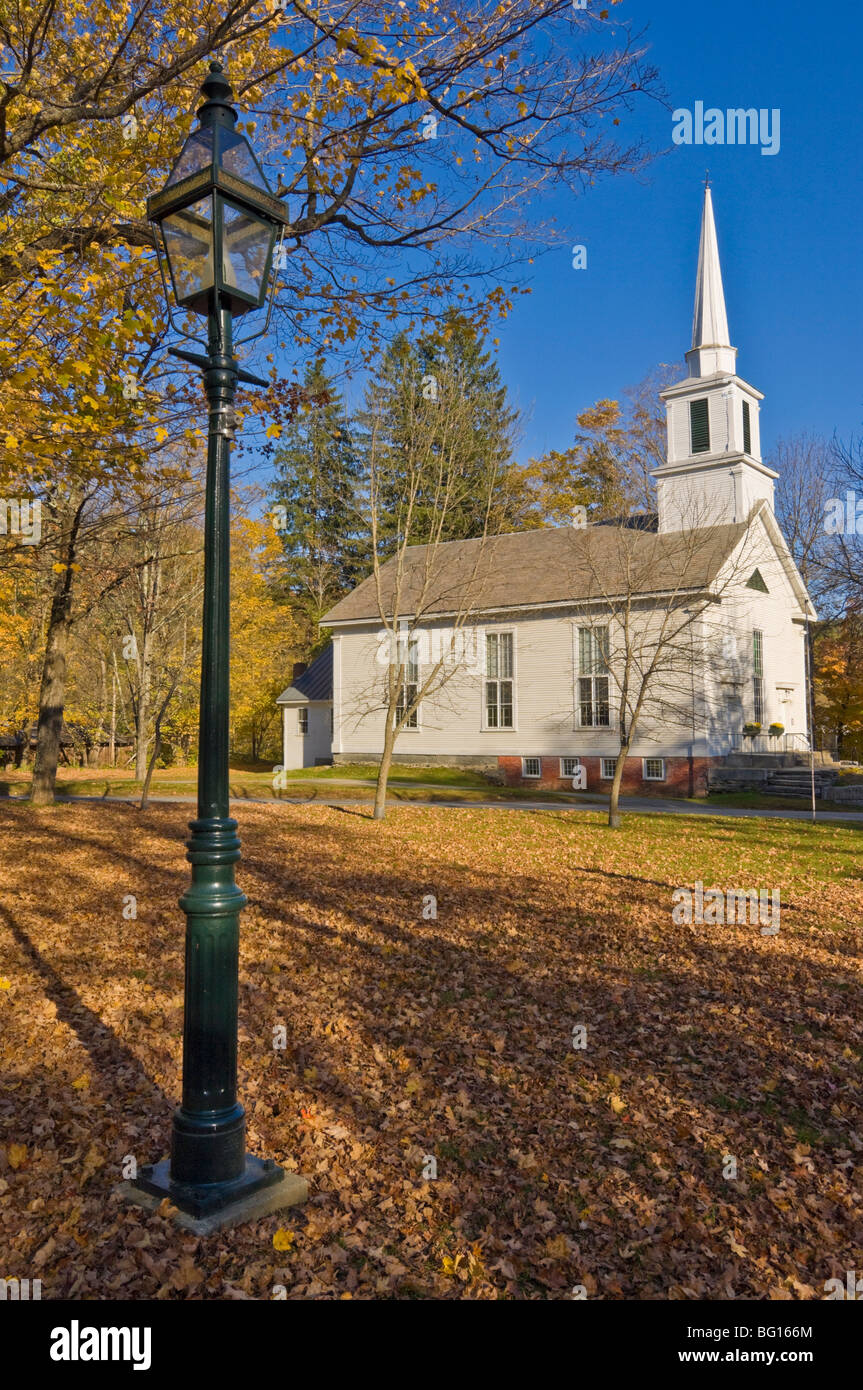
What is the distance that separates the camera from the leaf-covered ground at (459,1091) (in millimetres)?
3586

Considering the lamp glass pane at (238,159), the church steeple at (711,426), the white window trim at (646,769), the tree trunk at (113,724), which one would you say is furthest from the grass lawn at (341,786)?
the lamp glass pane at (238,159)

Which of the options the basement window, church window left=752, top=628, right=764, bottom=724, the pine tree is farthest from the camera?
the pine tree

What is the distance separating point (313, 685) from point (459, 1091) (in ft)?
100.0

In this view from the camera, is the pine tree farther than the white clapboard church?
Yes

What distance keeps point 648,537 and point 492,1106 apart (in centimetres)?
1910

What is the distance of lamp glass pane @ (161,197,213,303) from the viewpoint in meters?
4.00

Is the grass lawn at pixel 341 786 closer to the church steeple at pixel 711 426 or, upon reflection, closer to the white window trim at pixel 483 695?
the white window trim at pixel 483 695

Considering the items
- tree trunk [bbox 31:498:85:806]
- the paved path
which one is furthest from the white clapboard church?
tree trunk [bbox 31:498:85:806]

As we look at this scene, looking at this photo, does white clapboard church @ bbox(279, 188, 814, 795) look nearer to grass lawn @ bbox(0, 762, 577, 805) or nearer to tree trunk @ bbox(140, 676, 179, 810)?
grass lawn @ bbox(0, 762, 577, 805)

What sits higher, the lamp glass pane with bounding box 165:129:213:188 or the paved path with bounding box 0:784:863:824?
the lamp glass pane with bounding box 165:129:213:188

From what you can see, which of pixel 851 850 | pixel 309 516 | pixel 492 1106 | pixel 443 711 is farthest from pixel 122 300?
pixel 309 516

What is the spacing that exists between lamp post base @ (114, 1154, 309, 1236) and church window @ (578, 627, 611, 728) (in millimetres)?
A: 22658

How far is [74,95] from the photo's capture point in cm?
677
